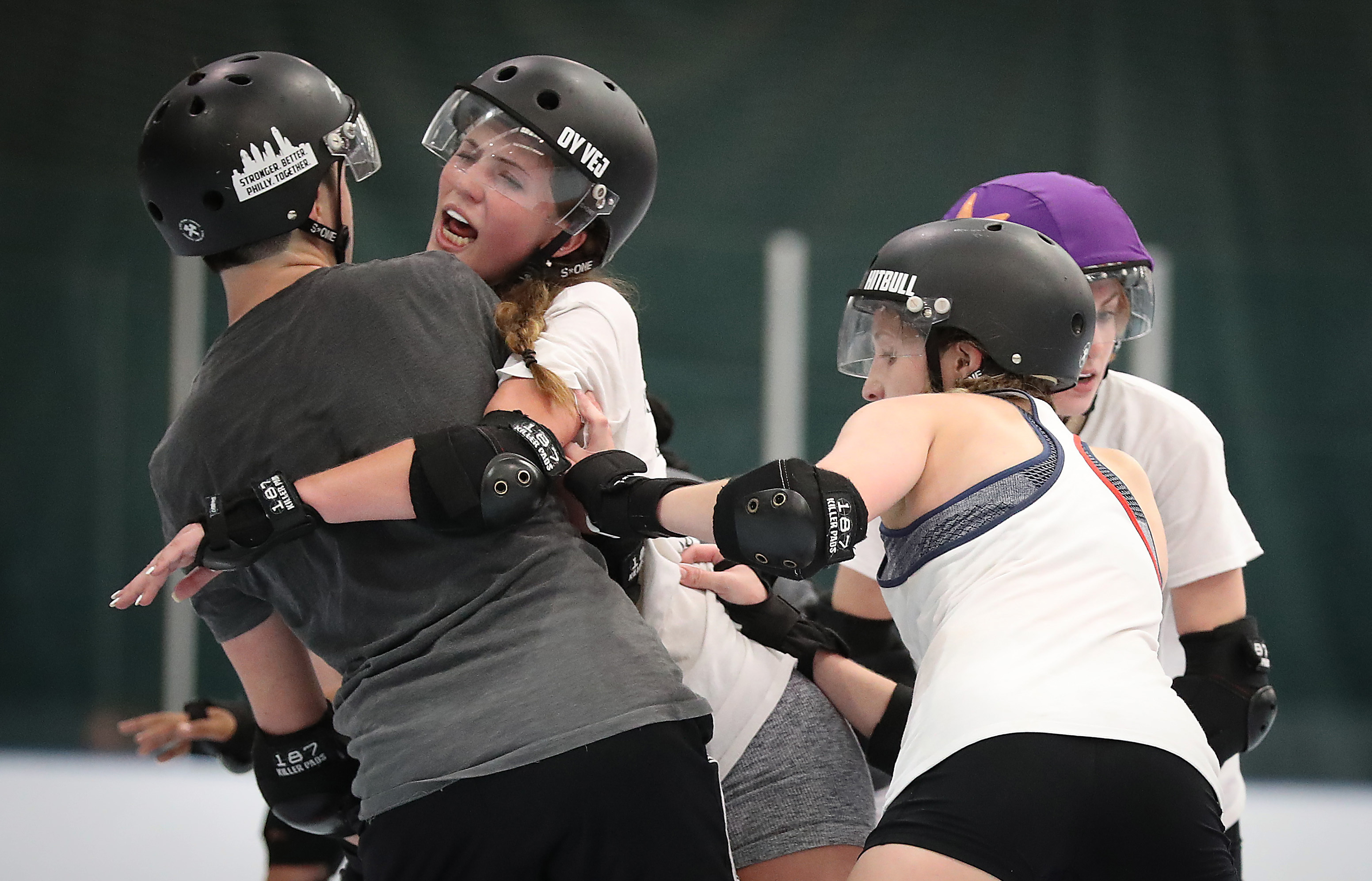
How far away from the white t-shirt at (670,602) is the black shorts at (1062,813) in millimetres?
420

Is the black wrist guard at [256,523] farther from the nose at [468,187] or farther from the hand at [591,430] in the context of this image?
the nose at [468,187]

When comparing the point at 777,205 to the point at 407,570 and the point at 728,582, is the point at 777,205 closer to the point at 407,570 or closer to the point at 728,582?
the point at 728,582

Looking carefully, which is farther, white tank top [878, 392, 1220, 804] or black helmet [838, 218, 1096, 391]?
black helmet [838, 218, 1096, 391]

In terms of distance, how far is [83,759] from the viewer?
20.8ft

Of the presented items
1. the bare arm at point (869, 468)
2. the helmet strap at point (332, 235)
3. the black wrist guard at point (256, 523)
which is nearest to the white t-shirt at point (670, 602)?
the bare arm at point (869, 468)

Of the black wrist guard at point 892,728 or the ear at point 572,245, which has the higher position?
the ear at point 572,245

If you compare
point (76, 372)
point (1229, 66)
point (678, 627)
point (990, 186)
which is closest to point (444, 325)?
point (678, 627)

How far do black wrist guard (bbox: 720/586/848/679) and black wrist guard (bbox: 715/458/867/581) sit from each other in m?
0.42

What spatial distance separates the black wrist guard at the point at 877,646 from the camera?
293 centimetres

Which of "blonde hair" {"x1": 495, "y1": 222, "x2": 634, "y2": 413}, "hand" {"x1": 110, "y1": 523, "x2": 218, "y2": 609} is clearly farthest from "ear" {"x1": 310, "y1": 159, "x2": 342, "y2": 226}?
"hand" {"x1": 110, "y1": 523, "x2": 218, "y2": 609}

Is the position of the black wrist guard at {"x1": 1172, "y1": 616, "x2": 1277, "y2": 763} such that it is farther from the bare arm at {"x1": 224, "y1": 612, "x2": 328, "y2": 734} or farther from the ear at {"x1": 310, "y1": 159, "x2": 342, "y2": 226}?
the ear at {"x1": 310, "y1": 159, "x2": 342, "y2": 226}

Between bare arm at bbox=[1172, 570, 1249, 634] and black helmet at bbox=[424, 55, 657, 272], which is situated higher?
black helmet at bbox=[424, 55, 657, 272]

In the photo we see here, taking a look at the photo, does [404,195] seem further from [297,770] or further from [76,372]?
[297,770]

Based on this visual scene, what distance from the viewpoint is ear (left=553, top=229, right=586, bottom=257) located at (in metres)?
2.51
